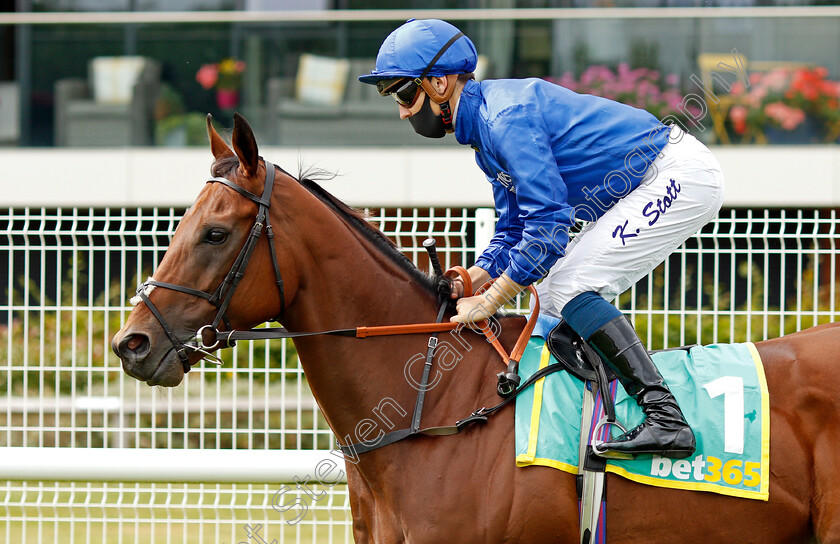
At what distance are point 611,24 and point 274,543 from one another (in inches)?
293

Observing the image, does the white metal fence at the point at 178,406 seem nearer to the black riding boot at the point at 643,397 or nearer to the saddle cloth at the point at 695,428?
the saddle cloth at the point at 695,428

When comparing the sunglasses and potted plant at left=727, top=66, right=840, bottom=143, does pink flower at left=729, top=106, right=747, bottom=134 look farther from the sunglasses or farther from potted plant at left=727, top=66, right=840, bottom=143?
the sunglasses

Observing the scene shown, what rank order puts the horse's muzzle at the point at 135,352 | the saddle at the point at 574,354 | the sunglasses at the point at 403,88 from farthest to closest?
1. the sunglasses at the point at 403,88
2. the saddle at the point at 574,354
3. the horse's muzzle at the point at 135,352

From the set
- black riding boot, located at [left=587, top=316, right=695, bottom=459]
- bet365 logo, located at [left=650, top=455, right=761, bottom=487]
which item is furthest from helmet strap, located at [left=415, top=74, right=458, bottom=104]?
bet365 logo, located at [left=650, top=455, right=761, bottom=487]

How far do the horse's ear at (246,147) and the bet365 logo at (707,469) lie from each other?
150 centimetres

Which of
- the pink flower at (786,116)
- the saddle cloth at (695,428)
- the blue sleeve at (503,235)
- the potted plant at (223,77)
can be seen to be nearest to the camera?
the saddle cloth at (695,428)

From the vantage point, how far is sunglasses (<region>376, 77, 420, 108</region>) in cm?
291

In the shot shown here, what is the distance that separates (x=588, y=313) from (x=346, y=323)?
75 centimetres

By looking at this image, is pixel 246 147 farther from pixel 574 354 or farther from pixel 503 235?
pixel 574 354

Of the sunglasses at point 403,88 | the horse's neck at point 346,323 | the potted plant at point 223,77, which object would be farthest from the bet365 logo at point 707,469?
the potted plant at point 223,77

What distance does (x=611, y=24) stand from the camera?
10.2m

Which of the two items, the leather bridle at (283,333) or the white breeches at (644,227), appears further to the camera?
the white breeches at (644,227)

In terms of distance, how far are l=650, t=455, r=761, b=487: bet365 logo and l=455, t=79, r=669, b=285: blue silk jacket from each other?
2.26 feet

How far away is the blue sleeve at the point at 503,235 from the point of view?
3.17m
